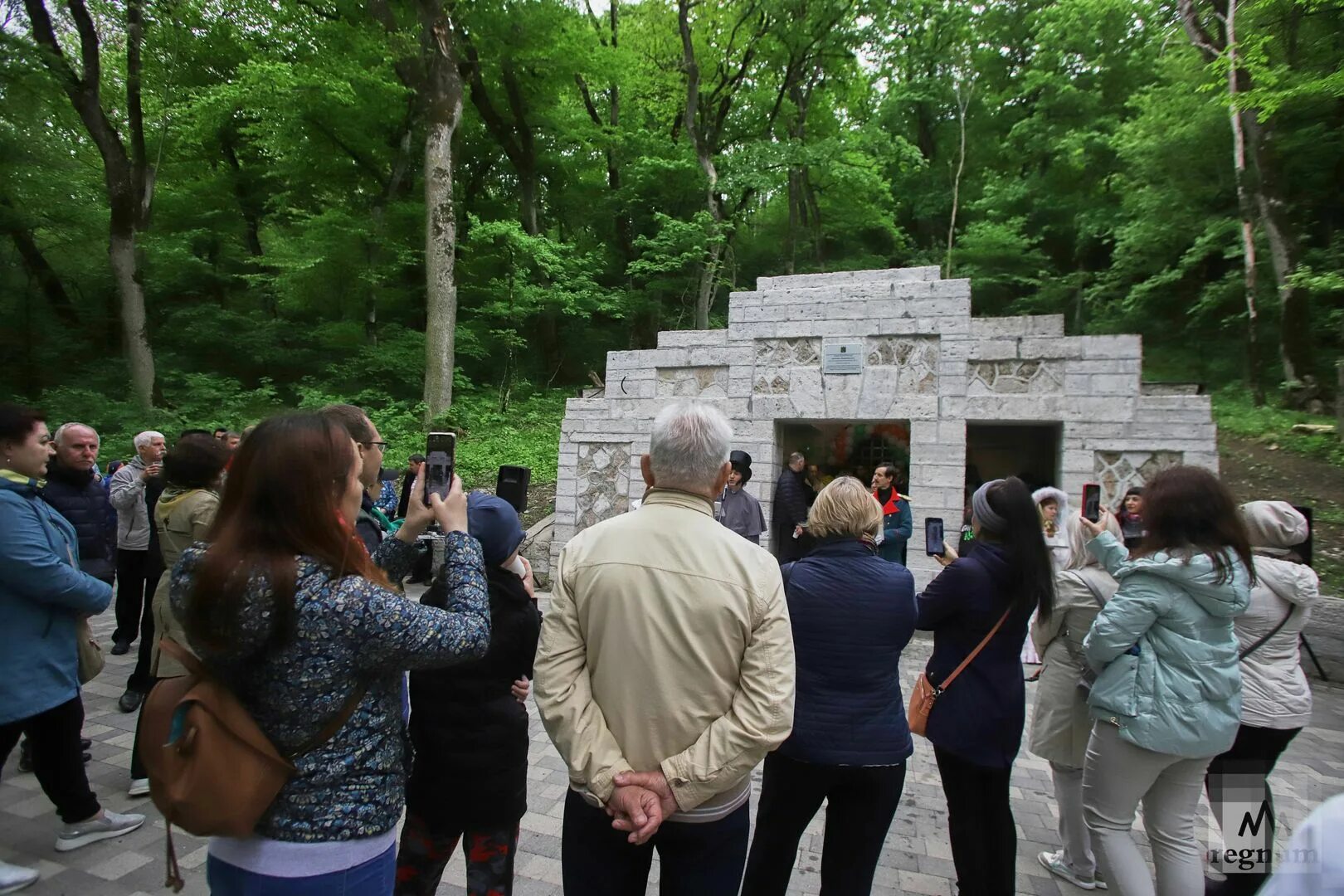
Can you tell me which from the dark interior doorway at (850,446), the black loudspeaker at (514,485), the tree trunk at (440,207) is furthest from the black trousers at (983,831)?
the tree trunk at (440,207)

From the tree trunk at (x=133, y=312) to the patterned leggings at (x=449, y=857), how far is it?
15.7 metres

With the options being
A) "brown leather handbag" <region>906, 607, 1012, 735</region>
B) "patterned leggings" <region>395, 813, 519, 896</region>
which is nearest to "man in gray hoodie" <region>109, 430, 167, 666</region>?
"patterned leggings" <region>395, 813, 519, 896</region>

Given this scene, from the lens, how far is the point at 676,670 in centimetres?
179

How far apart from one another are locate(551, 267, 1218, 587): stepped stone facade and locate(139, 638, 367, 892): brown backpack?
699 centimetres

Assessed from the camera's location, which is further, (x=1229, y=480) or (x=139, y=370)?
(x=139, y=370)

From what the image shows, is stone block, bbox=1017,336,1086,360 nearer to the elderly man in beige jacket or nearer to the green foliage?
the green foliage

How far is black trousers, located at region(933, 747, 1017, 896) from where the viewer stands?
262 centimetres

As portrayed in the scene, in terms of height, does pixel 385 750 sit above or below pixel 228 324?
below

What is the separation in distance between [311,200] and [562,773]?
17194 millimetres

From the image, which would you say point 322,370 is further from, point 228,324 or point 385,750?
point 385,750

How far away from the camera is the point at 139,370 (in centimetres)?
1427

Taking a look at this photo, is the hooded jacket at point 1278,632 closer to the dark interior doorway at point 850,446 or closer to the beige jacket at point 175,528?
the beige jacket at point 175,528

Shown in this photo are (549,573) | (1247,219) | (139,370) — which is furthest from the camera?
(139,370)

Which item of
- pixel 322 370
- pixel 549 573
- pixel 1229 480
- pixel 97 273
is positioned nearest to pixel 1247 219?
pixel 1229 480
